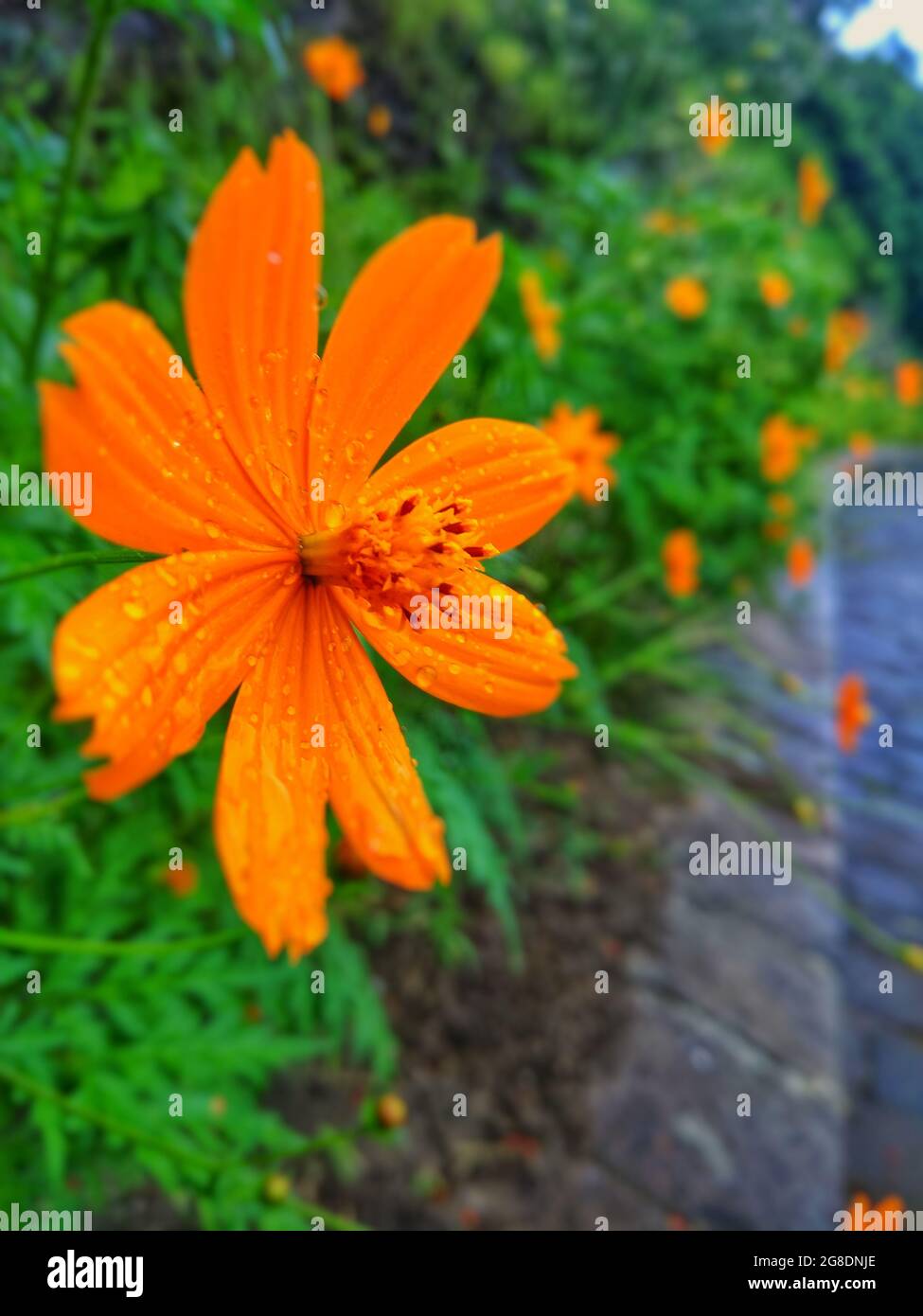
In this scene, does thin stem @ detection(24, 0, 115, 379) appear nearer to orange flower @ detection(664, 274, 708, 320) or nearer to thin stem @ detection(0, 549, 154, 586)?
thin stem @ detection(0, 549, 154, 586)

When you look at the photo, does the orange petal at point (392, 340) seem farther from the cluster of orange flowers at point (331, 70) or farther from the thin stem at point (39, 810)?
the cluster of orange flowers at point (331, 70)

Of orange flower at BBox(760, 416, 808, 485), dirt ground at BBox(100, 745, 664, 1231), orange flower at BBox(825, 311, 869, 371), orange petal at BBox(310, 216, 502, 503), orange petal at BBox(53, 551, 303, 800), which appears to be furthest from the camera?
orange flower at BBox(825, 311, 869, 371)

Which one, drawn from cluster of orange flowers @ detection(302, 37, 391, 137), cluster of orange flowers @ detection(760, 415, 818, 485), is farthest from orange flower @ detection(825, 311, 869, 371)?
cluster of orange flowers @ detection(302, 37, 391, 137)

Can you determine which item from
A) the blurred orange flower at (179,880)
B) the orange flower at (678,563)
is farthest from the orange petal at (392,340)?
the orange flower at (678,563)

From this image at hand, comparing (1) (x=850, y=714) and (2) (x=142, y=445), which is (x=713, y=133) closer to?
(1) (x=850, y=714)

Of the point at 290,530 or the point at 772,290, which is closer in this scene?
the point at 290,530

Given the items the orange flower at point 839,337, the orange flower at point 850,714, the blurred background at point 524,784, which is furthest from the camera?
the orange flower at point 839,337

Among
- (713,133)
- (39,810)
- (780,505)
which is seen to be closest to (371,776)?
(39,810)
